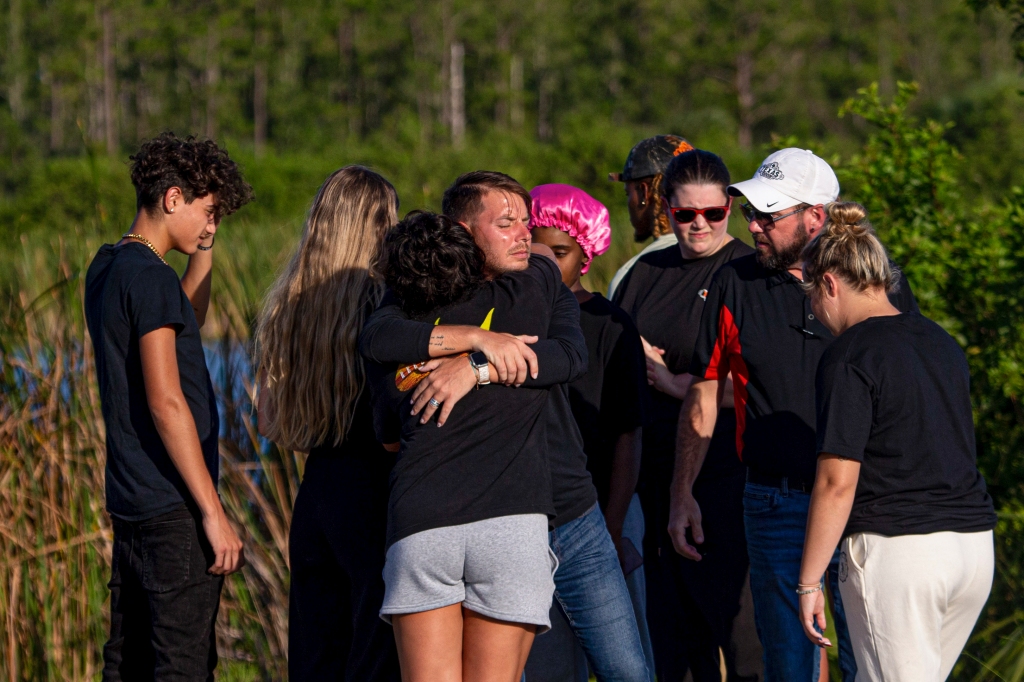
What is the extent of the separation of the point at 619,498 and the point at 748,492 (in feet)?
1.16

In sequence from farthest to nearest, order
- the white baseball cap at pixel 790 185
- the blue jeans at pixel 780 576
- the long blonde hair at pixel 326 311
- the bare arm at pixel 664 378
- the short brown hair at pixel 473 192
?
1. the bare arm at pixel 664 378
2. the white baseball cap at pixel 790 185
3. the blue jeans at pixel 780 576
4. the long blonde hair at pixel 326 311
5. the short brown hair at pixel 473 192

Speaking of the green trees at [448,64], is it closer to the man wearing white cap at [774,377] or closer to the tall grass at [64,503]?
the tall grass at [64,503]

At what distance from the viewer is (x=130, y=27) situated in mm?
45094

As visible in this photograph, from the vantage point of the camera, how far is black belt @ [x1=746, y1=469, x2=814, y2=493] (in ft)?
9.75

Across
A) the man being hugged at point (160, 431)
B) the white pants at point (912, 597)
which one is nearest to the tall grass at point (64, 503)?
the man being hugged at point (160, 431)

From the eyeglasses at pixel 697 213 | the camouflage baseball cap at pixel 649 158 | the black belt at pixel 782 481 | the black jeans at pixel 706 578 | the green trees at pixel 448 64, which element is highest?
the green trees at pixel 448 64

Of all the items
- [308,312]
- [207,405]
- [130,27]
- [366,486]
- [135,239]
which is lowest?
[366,486]

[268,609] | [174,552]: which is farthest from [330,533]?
[268,609]

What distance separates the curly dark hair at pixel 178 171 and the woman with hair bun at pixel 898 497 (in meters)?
1.68

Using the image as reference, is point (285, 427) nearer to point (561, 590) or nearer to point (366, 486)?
point (366, 486)

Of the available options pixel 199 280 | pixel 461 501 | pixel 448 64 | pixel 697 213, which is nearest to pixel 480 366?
pixel 461 501

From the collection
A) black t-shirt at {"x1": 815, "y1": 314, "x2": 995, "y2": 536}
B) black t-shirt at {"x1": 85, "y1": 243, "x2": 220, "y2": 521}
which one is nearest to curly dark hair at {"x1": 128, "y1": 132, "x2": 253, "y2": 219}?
black t-shirt at {"x1": 85, "y1": 243, "x2": 220, "y2": 521}

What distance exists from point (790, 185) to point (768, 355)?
48 centimetres

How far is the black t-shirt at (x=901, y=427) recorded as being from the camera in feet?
8.14
